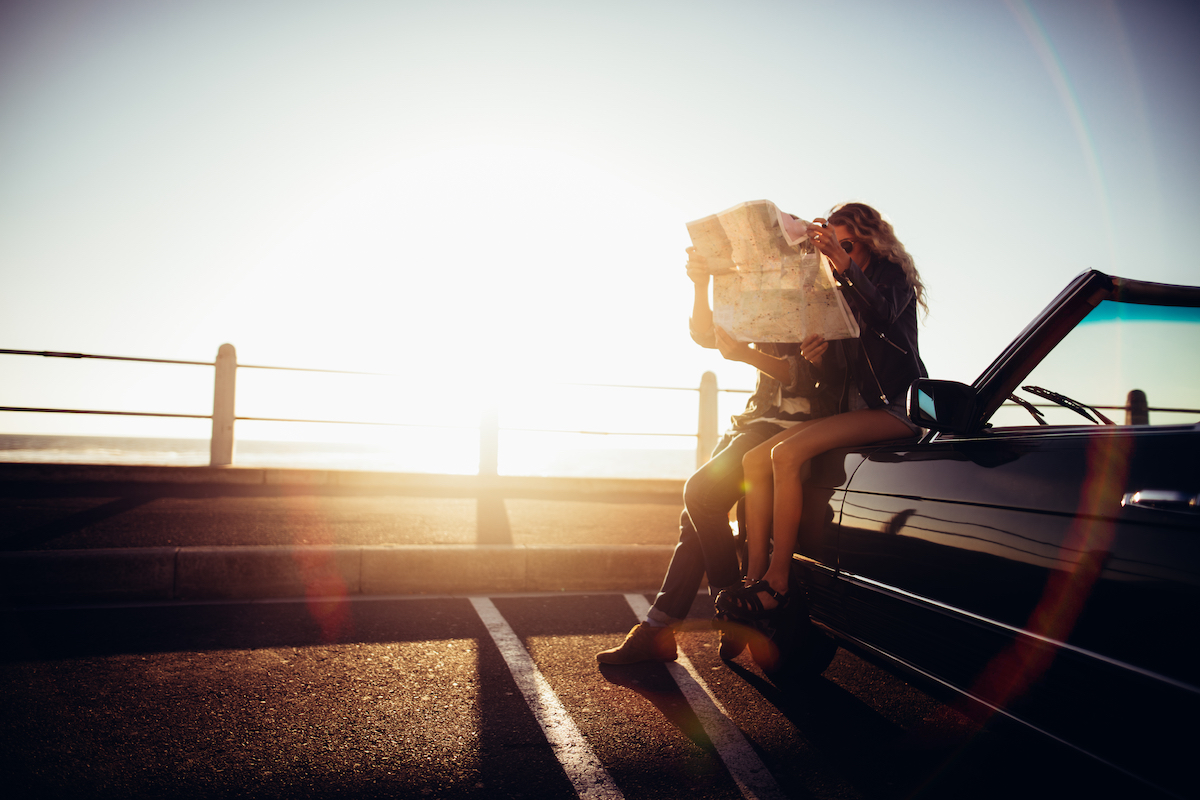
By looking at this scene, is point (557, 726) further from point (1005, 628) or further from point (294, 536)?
point (294, 536)

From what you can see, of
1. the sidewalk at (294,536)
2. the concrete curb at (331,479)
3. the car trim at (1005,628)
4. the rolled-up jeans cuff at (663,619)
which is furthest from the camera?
the concrete curb at (331,479)

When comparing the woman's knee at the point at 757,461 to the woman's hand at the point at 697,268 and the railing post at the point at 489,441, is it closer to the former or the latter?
the woman's hand at the point at 697,268

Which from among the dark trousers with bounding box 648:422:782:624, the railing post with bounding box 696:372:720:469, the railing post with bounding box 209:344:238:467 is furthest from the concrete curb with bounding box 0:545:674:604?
the railing post with bounding box 696:372:720:469

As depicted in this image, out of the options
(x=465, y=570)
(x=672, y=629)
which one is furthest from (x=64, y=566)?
(x=672, y=629)

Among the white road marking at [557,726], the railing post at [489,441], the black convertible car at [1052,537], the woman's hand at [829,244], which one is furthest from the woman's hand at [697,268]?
the railing post at [489,441]

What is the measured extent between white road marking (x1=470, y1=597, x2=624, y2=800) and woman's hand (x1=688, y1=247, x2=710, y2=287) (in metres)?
1.79

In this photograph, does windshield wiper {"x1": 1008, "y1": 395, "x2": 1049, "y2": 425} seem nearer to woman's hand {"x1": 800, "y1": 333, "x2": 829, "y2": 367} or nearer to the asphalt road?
woman's hand {"x1": 800, "y1": 333, "x2": 829, "y2": 367}

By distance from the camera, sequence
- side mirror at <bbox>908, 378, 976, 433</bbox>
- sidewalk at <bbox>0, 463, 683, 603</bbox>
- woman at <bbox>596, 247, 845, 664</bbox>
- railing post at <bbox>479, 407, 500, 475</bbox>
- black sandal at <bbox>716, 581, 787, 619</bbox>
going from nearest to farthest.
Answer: side mirror at <bbox>908, 378, 976, 433</bbox>
black sandal at <bbox>716, 581, 787, 619</bbox>
woman at <bbox>596, 247, 845, 664</bbox>
sidewalk at <bbox>0, 463, 683, 603</bbox>
railing post at <bbox>479, 407, 500, 475</bbox>

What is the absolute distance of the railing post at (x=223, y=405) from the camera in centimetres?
774

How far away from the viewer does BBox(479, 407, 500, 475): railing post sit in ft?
26.8

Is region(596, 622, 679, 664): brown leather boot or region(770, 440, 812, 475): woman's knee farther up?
region(770, 440, 812, 475): woman's knee

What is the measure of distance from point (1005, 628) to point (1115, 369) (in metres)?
0.98

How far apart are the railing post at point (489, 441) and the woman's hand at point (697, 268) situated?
569cm

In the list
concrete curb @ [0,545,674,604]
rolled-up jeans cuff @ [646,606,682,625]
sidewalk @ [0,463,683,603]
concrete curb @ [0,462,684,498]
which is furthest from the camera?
concrete curb @ [0,462,684,498]
